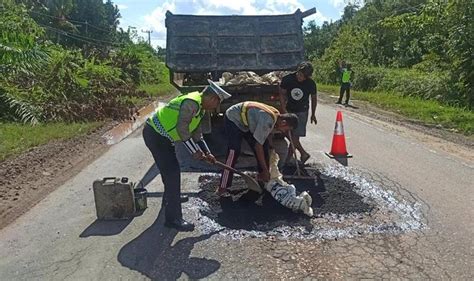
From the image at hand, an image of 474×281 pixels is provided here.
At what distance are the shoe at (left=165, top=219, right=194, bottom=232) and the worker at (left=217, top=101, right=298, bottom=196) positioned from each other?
0.97 meters

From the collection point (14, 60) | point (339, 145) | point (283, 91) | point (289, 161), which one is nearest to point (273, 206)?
point (289, 161)

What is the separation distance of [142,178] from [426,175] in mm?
4187

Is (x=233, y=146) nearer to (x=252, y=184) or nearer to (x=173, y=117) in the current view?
(x=252, y=184)

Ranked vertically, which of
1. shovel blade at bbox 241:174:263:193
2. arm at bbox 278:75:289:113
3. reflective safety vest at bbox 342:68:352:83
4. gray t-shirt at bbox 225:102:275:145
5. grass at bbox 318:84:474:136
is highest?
reflective safety vest at bbox 342:68:352:83

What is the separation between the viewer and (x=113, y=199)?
5.17 m

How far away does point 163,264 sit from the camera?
13.5ft

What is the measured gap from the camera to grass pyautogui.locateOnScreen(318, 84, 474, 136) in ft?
39.9

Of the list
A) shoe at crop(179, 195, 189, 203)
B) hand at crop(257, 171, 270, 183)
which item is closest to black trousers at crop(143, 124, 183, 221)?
shoe at crop(179, 195, 189, 203)

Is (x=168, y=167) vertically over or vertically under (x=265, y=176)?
over

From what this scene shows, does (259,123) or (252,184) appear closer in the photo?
(259,123)

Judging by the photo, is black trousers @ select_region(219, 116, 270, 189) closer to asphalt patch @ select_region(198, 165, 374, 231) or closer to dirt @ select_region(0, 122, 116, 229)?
asphalt patch @ select_region(198, 165, 374, 231)

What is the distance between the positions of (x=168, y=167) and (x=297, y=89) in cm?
308

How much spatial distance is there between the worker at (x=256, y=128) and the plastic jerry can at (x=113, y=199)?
1.17 meters

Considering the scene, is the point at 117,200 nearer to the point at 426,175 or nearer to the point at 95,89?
the point at 426,175
